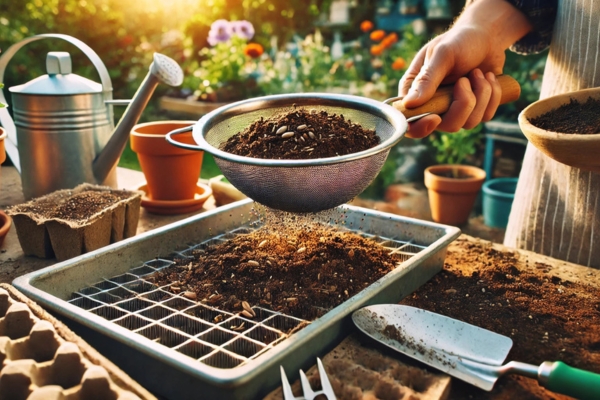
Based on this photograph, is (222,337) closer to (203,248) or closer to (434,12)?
(203,248)

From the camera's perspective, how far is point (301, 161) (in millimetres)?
1242

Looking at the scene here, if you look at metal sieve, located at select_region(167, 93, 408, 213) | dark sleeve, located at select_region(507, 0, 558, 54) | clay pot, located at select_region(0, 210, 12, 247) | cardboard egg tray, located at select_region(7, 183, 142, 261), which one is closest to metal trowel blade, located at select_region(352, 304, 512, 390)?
metal sieve, located at select_region(167, 93, 408, 213)

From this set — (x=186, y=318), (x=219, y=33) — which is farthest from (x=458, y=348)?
(x=219, y=33)

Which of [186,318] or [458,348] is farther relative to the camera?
[186,318]

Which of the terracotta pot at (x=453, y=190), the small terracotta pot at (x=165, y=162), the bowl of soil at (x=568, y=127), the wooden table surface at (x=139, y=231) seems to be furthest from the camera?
the terracotta pot at (x=453, y=190)

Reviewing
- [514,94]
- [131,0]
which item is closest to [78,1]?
[131,0]

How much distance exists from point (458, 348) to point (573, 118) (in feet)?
2.43

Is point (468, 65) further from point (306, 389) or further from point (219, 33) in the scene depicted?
point (219, 33)

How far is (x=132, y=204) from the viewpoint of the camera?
1647 millimetres

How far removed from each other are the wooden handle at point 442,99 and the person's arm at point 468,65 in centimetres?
2

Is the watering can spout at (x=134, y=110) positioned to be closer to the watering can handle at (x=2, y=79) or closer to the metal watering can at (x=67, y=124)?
the metal watering can at (x=67, y=124)

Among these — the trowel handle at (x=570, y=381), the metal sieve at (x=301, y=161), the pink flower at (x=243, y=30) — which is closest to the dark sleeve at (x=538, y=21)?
the metal sieve at (x=301, y=161)

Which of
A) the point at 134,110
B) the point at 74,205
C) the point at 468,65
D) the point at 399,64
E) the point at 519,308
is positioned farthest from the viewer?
the point at 399,64

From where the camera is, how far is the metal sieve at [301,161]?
129 centimetres
